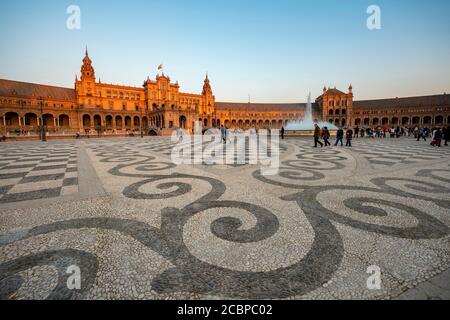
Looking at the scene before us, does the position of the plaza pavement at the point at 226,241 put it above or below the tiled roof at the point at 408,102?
below

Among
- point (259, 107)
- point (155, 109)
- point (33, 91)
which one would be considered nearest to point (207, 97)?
point (259, 107)

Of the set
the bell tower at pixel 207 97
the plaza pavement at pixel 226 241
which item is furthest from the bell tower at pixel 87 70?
the plaza pavement at pixel 226 241

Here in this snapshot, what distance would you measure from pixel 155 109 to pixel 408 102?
276 feet

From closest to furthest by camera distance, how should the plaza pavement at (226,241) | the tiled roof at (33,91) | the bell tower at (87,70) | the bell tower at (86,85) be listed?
the plaza pavement at (226,241) < the tiled roof at (33,91) < the bell tower at (86,85) < the bell tower at (87,70)

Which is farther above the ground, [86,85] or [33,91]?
[86,85]

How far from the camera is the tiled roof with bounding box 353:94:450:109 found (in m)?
67.2

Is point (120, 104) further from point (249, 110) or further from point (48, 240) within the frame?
point (48, 240)

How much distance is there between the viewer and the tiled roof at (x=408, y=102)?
67.2 meters

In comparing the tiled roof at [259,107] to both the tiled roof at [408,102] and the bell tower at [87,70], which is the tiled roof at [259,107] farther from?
the bell tower at [87,70]

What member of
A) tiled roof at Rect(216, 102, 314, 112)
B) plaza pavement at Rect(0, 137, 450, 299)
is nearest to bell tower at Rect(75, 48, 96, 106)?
tiled roof at Rect(216, 102, 314, 112)

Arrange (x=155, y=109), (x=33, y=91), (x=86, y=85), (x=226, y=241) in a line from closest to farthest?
(x=226, y=241) → (x=33, y=91) → (x=155, y=109) → (x=86, y=85)

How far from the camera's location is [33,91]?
53875 mm

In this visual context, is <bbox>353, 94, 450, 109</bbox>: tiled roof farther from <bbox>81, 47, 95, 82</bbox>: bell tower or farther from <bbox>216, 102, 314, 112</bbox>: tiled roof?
<bbox>81, 47, 95, 82</bbox>: bell tower

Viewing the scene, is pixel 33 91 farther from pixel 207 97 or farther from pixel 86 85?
pixel 207 97
